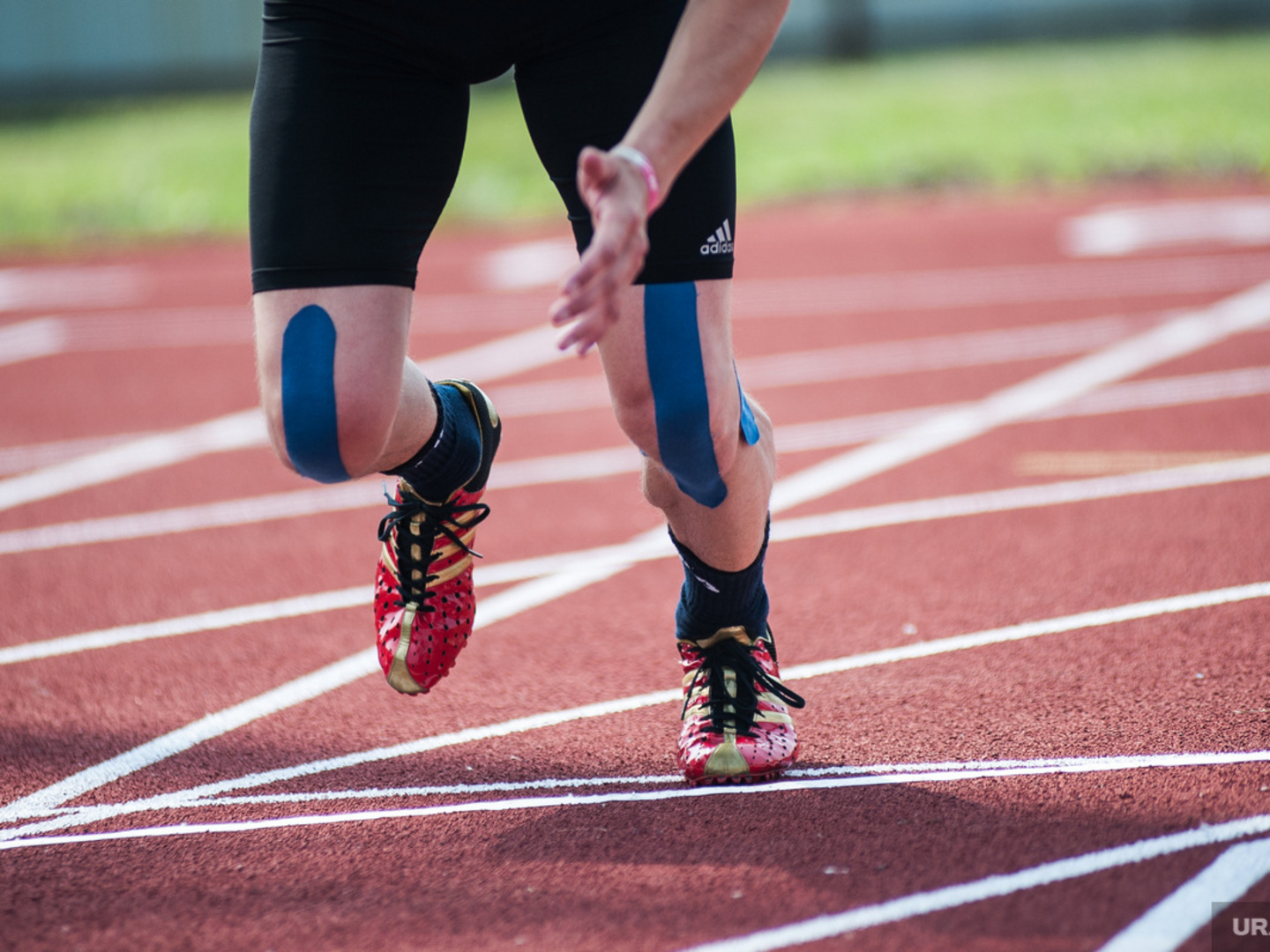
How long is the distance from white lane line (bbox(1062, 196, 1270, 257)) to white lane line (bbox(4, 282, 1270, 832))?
145cm

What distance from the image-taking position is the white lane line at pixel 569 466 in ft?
14.4

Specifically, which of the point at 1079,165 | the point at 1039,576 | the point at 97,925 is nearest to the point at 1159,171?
the point at 1079,165

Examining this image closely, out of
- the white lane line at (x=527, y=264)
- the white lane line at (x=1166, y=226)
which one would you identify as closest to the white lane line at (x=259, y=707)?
the white lane line at (x=527, y=264)

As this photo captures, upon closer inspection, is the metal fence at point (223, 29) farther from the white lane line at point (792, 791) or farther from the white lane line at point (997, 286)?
the white lane line at point (792, 791)

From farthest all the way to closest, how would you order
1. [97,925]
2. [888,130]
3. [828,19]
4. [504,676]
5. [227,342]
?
[828,19], [888,130], [227,342], [504,676], [97,925]

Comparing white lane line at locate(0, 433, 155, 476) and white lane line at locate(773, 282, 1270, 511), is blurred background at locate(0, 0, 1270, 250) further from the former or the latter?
white lane line at locate(0, 433, 155, 476)

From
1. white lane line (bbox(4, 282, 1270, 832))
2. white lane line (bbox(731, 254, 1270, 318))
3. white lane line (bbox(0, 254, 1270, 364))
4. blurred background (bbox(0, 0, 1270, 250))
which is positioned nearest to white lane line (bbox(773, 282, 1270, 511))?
white lane line (bbox(4, 282, 1270, 832))

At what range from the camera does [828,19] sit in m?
18.4

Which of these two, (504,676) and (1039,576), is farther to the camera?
(1039,576)

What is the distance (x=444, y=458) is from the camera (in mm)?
2699

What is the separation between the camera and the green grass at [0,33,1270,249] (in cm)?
1130

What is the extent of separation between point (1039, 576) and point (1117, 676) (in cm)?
70

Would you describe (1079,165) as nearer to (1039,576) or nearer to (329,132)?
(1039,576)

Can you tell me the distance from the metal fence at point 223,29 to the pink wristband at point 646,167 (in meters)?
17.0
